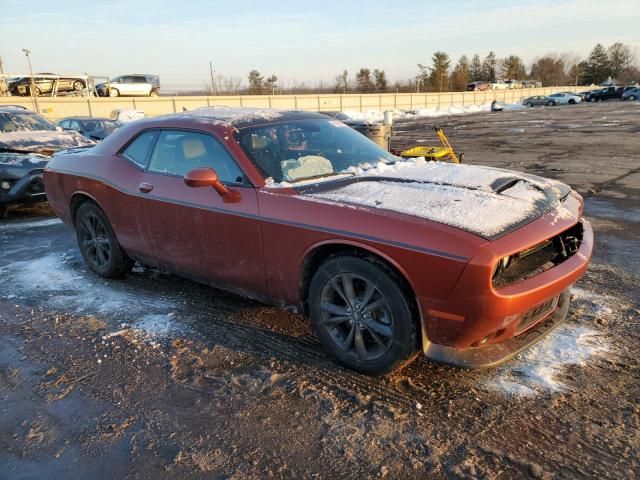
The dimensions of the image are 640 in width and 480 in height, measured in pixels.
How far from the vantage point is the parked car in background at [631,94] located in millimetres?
47944

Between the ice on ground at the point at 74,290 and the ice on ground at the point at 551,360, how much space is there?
263cm

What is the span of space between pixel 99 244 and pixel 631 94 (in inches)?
2215

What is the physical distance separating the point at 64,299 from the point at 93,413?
1972 mm

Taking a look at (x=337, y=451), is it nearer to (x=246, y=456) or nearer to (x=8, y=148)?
(x=246, y=456)

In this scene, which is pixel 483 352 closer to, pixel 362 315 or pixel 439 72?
pixel 362 315

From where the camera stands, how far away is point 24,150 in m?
8.04

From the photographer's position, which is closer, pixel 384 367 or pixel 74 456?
pixel 74 456

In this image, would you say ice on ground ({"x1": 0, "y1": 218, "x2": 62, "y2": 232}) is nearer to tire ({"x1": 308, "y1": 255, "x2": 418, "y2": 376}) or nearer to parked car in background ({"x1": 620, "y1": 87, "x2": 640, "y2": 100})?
tire ({"x1": 308, "y1": 255, "x2": 418, "y2": 376})

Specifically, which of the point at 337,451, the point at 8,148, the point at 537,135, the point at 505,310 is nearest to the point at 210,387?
the point at 337,451

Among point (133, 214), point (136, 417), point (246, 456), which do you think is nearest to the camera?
point (246, 456)

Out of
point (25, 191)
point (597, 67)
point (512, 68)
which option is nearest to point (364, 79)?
point (512, 68)

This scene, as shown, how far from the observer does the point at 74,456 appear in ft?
8.03

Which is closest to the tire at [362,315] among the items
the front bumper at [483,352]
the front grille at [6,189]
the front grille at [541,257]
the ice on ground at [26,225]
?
the front bumper at [483,352]

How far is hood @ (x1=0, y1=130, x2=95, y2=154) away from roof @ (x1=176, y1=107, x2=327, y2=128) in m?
5.25
